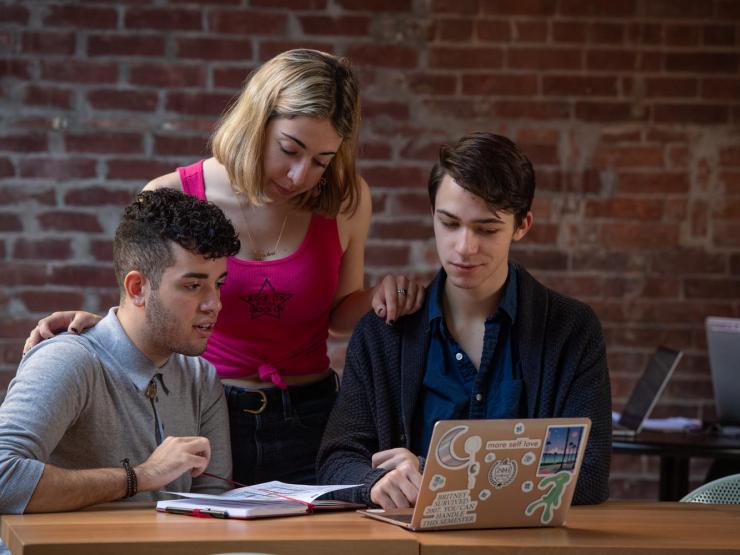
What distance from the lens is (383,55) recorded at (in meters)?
3.60

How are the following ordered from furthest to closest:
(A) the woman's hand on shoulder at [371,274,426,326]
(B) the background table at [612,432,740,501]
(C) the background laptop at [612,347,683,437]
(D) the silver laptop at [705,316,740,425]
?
(D) the silver laptop at [705,316,740,425] < (C) the background laptop at [612,347,683,437] < (B) the background table at [612,432,740,501] < (A) the woman's hand on shoulder at [371,274,426,326]

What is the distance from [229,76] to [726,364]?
182cm

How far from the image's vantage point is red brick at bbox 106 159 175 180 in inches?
140

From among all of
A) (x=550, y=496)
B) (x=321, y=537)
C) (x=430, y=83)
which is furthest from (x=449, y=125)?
(x=321, y=537)

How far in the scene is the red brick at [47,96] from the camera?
11.5 ft

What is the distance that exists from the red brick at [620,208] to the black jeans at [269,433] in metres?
1.68

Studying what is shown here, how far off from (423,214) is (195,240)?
175cm

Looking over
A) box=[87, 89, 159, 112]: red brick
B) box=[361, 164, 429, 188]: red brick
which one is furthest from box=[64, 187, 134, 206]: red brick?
box=[361, 164, 429, 188]: red brick

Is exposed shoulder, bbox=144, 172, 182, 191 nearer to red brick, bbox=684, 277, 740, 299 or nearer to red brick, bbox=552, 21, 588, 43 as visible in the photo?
red brick, bbox=552, 21, 588, 43

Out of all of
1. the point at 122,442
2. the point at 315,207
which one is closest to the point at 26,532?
the point at 122,442

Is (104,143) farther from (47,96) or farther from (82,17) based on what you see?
(82,17)

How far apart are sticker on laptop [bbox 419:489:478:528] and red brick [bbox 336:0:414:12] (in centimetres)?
233

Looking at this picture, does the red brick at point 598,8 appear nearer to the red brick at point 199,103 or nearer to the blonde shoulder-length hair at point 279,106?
the red brick at point 199,103

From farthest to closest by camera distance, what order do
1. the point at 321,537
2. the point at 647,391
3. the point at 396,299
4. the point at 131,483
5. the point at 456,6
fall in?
1. the point at 456,6
2. the point at 647,391
3. the point at 396,299
4. the point at 131,483
5. the point at 321,537
